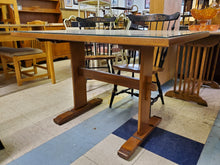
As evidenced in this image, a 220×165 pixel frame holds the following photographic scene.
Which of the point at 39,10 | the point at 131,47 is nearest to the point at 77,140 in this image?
the point at 131,47

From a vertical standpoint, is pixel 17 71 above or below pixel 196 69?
below

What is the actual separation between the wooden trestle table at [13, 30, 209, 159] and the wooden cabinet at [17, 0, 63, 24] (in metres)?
2.95

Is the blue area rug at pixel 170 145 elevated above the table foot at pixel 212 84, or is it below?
below

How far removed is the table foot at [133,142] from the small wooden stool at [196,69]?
2.42ft

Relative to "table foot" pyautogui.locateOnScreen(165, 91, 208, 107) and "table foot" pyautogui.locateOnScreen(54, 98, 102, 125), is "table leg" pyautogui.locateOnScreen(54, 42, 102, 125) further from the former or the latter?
Answer: "table foot" pyautogui.locateOnScreen(165, 91, 208, 107)

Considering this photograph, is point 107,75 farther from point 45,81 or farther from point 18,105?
point 45,81

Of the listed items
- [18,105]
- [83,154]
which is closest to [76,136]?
[83,154]

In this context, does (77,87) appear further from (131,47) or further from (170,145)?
(170,145)

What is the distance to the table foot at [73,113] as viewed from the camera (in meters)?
1.50

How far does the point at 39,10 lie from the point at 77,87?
312 cm

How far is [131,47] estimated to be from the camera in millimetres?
1412

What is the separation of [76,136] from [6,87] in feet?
5.63

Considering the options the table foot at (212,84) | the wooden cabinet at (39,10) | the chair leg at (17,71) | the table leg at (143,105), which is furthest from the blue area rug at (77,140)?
the wooden cabinet at (39,10)

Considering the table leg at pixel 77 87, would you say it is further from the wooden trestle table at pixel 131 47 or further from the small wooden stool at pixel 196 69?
the small wooden stool at pixel 196 69
